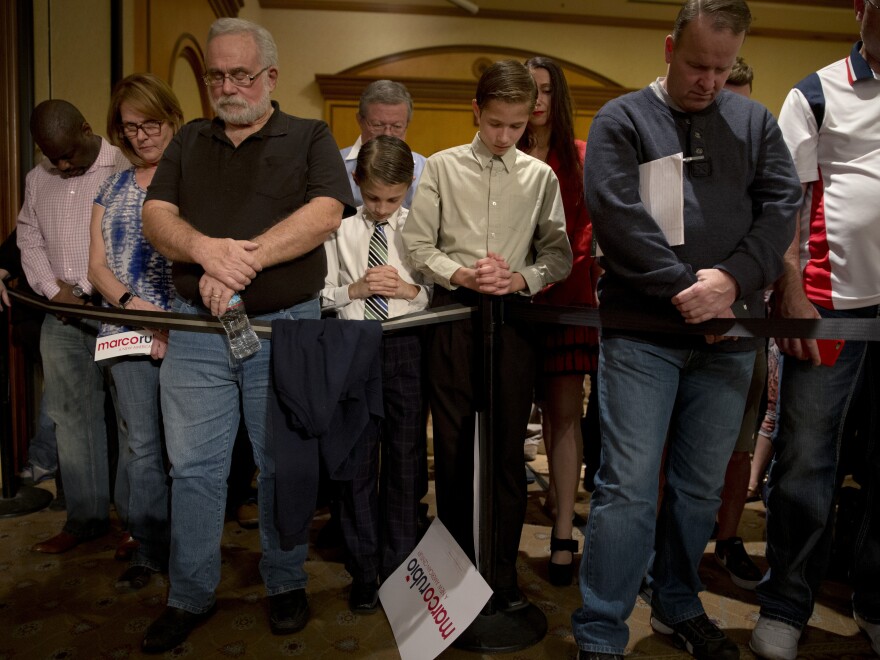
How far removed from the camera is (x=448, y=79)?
7035mm

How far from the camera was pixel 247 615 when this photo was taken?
2.02m

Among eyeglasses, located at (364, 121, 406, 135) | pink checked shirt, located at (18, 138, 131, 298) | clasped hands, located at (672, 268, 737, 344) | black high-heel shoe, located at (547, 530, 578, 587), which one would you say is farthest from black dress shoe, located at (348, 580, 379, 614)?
eyeglasses, located at (364, 121, 406, 135)

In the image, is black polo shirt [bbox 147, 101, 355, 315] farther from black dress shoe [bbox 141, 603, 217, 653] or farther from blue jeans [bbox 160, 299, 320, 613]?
black dress shoe [bbox 141, 603, 217, 653]

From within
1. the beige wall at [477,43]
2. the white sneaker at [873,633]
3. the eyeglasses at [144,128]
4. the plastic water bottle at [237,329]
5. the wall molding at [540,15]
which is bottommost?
the white sneaker at [873,633]

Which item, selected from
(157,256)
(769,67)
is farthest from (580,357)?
(769,67)

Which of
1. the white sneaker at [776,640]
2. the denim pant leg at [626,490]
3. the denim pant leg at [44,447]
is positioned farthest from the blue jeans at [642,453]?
the denim pant leg at [44,447]

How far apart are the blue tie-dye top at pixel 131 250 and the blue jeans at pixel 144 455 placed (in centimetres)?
16

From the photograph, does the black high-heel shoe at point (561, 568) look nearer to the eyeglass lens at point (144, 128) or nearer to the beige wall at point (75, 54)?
the eyeglass lens at point (144, 128)

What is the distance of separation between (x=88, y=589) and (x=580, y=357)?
164 cm

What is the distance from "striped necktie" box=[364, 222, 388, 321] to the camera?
2.04 m

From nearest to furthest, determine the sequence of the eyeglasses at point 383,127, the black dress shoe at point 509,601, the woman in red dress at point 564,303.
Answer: the black dress shoe at point 509,601, the woman in red dress at point 564,303, the eyeglasses at point 383,127

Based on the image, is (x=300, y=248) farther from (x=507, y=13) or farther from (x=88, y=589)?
(x=507, y=13)

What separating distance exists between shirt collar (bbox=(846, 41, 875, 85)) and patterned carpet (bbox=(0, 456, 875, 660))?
4.67 ft

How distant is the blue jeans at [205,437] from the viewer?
1.83 meters
